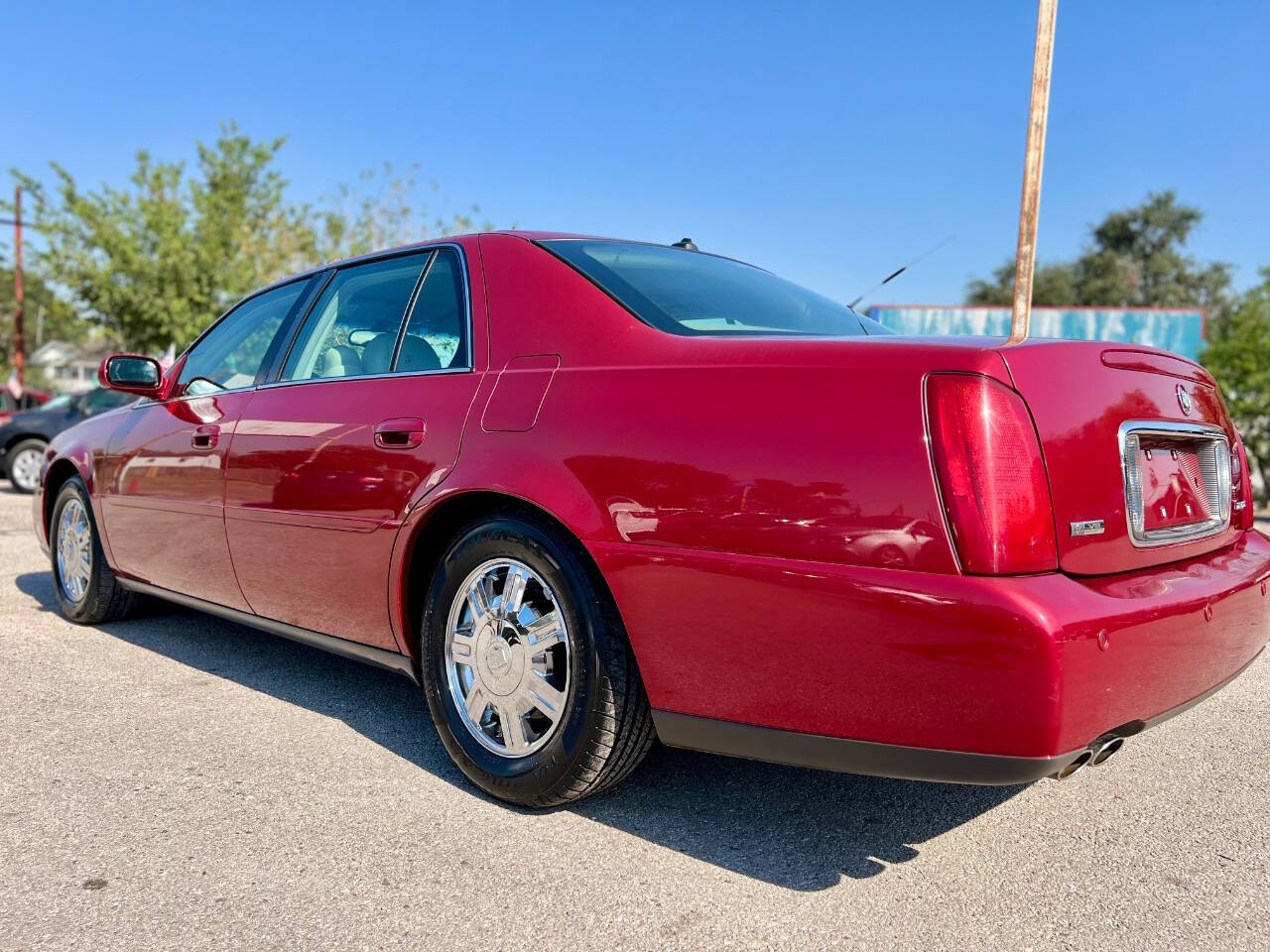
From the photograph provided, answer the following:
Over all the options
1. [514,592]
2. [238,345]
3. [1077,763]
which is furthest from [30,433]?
[1077,763]

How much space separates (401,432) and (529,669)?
793mm

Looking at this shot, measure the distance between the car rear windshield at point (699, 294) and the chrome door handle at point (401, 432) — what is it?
2.05 ft

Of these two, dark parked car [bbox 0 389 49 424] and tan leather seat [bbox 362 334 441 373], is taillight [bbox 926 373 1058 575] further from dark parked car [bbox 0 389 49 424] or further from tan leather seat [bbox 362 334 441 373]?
dark parked car [bbox 0 389 49 424]

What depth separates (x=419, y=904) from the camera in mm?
2215

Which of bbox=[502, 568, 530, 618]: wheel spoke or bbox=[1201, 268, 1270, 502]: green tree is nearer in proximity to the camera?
bbox=[502, 568, 530, 618]: wheel spoke

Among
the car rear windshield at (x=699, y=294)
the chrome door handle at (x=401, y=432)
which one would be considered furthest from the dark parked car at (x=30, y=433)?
the car rear windshield at (x=699, y=294)

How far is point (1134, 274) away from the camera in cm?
5141

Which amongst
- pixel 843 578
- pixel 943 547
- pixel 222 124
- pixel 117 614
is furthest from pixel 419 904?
pixel 222 124

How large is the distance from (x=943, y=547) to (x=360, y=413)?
1.86 meters

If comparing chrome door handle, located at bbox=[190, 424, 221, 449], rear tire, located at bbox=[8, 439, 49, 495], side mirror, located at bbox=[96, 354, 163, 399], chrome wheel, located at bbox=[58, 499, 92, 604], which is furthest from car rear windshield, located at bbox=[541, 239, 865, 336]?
rear tire, located at bbox=[8, 439, 49, 495]

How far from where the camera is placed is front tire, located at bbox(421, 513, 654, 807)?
250 cm

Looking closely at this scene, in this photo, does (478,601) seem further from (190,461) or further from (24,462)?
(24,462)

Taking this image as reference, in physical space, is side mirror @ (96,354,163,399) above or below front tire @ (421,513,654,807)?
above

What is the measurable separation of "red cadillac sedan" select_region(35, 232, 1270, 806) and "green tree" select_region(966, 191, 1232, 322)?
2018 inches
